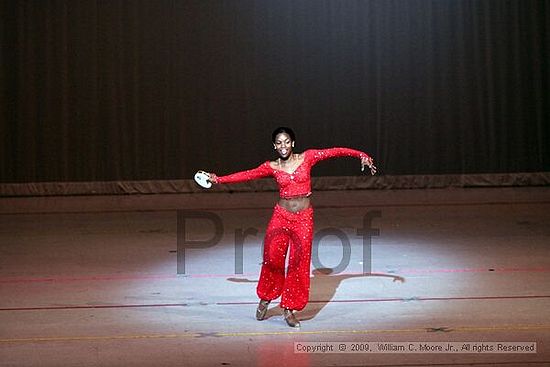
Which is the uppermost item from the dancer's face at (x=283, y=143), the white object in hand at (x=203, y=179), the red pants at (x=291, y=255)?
the dancer's face at (x=283, y=143)

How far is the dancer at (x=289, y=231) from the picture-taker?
565 cm

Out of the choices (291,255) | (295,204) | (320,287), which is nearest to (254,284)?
(320,287)

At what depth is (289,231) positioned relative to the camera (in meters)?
5.71

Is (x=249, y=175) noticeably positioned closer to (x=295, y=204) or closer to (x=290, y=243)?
(x=295, y=204)

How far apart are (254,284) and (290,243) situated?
1.27 metres

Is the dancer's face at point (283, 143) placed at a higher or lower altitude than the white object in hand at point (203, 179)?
higher

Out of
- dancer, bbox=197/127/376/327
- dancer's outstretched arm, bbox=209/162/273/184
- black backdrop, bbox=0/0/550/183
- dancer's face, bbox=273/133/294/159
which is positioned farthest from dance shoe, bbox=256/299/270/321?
black backdrop, bbox=0/0/550/183

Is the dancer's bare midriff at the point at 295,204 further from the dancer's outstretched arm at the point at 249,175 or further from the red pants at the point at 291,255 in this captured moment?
the dancer's outstretched arm at the point at 249,175

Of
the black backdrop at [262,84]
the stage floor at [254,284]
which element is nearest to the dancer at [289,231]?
the stage floor at [254,284]

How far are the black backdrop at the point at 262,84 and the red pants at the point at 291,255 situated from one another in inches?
278

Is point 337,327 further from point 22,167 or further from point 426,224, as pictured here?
point 22,167

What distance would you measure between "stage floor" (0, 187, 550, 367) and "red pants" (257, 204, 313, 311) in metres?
0.18

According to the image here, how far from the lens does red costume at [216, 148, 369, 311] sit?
5.65 metres

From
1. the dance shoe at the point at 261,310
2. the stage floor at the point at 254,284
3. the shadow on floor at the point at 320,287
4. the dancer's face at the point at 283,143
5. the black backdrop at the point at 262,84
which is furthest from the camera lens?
the black backdrop at the point at 262,84
